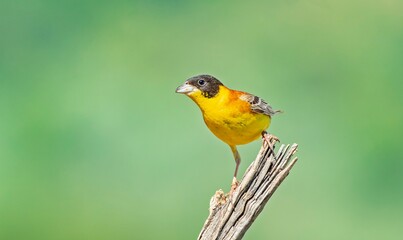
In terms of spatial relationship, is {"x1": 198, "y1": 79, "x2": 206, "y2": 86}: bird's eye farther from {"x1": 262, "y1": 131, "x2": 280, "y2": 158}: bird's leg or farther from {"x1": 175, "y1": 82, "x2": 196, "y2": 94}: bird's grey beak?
{"x1": 262, "y1": 131, "x2": 280, "y2": 158}: bird's leg

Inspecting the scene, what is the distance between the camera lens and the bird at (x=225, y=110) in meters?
4.32

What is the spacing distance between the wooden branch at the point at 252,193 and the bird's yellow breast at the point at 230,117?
0.52 meters

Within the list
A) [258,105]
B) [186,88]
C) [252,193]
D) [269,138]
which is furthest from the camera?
[258,105]

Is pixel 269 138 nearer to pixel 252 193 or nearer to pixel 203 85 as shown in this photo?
pixel 252 193

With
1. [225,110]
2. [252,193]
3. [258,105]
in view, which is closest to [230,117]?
[225,110]

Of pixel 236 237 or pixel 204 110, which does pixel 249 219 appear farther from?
pixel 204 110

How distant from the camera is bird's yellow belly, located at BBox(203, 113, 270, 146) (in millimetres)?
4320

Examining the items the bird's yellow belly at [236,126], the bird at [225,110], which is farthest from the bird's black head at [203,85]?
the bird's yellow belly at [236,126]

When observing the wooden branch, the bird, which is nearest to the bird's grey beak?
the bird

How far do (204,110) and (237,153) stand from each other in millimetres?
596

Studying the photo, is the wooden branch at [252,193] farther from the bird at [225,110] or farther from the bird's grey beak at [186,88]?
the bird's grey beak at [186,88]

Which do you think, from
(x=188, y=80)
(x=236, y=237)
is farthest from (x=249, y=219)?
(x=188, y=80)

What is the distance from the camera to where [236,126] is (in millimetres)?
4332

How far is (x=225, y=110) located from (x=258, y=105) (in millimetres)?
Answer: 294
